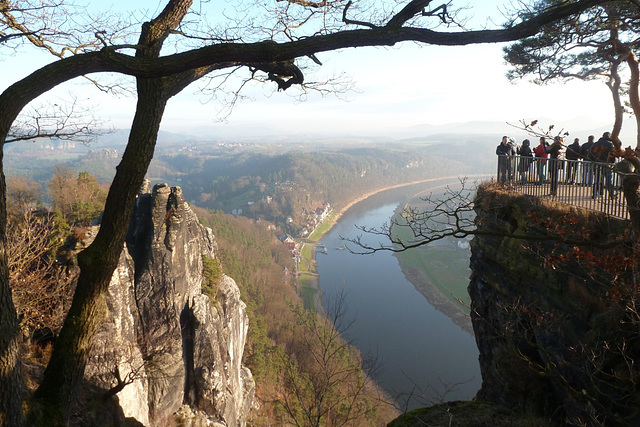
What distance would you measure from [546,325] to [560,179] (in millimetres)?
4816

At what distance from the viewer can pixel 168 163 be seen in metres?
178

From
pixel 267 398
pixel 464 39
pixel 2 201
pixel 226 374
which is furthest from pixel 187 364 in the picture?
pixel 464 39

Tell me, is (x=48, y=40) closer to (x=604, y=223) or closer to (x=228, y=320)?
(x=604, y=223)

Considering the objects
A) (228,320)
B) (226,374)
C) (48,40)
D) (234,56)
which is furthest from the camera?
(228,320)

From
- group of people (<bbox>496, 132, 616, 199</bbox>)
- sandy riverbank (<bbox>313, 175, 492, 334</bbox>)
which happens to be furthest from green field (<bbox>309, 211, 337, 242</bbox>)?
group of people (<bbox>496, 132, 616, 199</bbox>)

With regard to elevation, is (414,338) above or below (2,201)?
below

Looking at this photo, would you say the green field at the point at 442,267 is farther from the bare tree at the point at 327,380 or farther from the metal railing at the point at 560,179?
the metal railing at the point at 560,179

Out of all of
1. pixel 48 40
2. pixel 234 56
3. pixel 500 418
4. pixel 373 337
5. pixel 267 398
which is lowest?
pixel 373 337

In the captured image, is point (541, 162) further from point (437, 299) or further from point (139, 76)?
point (437, 299)

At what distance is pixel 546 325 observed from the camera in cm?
659

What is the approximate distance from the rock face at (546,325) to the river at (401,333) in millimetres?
11632

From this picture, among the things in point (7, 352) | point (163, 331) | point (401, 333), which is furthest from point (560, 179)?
point (401, 333)

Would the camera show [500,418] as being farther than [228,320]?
No

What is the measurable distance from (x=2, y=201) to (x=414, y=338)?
38673 mm
